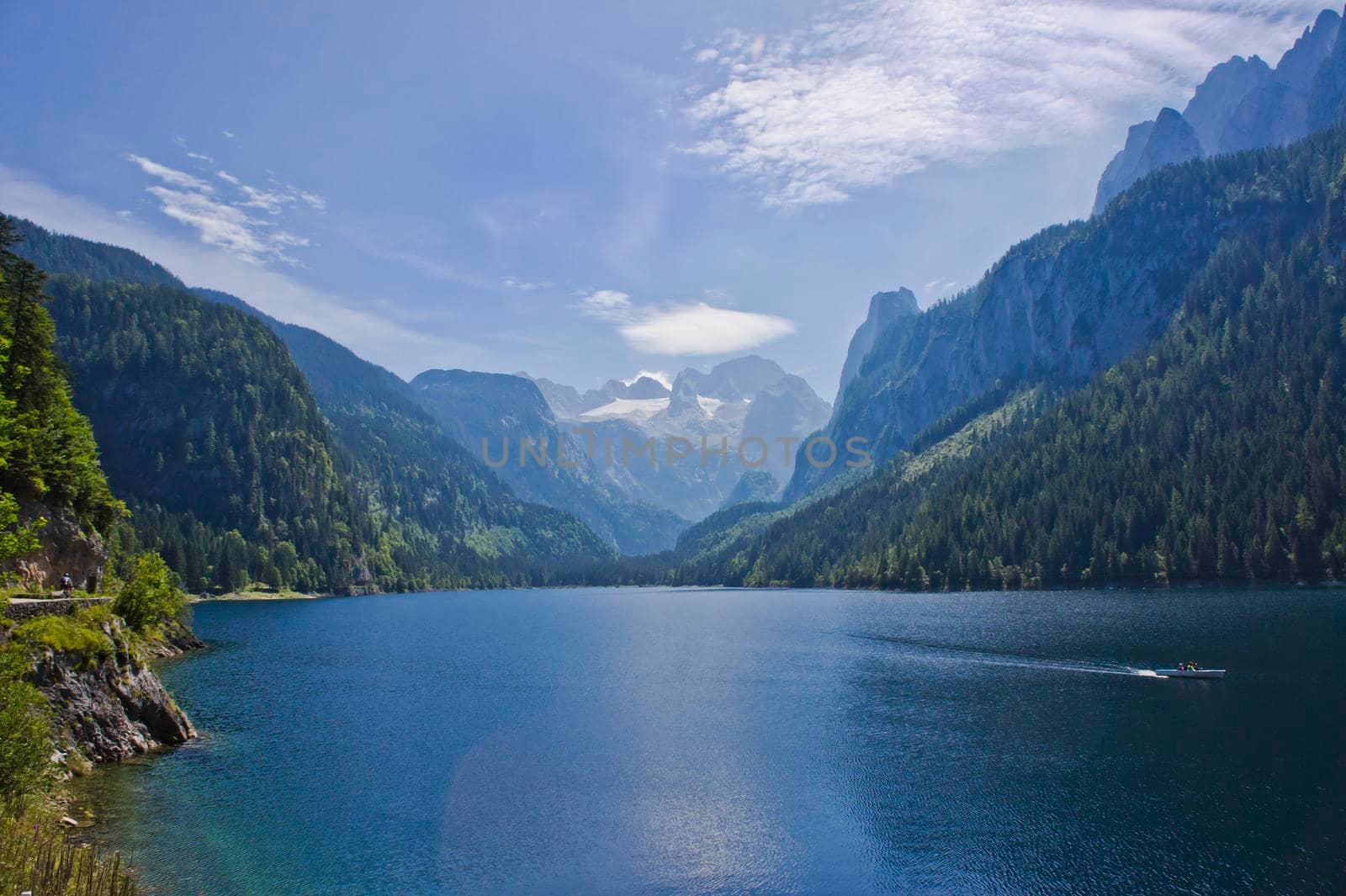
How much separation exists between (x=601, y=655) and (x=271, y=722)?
5911 cm

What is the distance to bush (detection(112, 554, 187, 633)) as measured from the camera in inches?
3219

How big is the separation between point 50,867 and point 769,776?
4177 cm

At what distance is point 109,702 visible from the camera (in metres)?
55.1

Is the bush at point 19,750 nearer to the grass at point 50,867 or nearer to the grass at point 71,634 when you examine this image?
the grass at point 50,867

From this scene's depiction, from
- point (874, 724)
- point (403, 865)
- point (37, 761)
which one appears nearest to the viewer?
point (37, 761)

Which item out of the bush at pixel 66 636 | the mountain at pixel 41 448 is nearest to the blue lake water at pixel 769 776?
the bush at pixel 66 636

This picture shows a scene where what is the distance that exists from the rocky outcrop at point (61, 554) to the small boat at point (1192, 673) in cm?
11488

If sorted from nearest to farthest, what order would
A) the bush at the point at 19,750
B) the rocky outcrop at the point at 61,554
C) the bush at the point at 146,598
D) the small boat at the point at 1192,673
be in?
1. the bush at the point at 19,750
2. the rocky outcrop at the point at 61,554
3. the small boat at the point at 1192,673
4. the bush at the point at 146,598

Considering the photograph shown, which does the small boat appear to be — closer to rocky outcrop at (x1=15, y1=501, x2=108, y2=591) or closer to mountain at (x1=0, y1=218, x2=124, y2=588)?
mountain at (x1=0, y1=218, x2=124, y2=588)

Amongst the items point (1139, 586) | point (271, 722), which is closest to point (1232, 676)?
point (271, 722)

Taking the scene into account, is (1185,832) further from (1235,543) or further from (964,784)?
(1235,543)

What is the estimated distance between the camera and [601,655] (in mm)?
124250

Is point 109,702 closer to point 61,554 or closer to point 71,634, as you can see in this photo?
point 71,634

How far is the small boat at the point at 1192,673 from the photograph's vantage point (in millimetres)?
81375
